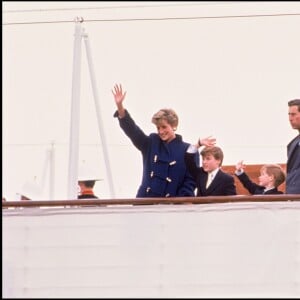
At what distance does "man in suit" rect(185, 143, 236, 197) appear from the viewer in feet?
16.0

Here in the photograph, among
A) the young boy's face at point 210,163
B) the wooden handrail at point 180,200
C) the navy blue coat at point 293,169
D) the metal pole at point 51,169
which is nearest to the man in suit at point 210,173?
the young boy's face at point 210,163

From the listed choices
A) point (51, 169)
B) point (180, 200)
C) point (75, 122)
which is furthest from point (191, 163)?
point (51, 169)

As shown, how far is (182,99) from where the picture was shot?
7508 millimetres

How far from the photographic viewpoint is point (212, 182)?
4.92 metres

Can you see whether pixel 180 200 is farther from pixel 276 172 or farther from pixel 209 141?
pixel 276 172

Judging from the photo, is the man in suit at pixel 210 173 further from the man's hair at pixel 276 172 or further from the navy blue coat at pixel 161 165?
the man's hair at pixel 276 172

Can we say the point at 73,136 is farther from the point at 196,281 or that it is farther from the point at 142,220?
the point at 196,281

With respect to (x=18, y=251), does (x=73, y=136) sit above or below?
above

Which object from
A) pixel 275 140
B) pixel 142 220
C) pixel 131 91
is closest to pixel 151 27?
pixel 131 91

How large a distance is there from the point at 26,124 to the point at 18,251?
117 inches

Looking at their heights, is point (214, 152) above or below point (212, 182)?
above

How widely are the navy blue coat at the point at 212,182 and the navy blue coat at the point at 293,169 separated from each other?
298 millimetres

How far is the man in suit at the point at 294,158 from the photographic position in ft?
16.0

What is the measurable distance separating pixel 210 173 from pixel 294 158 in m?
0.44
